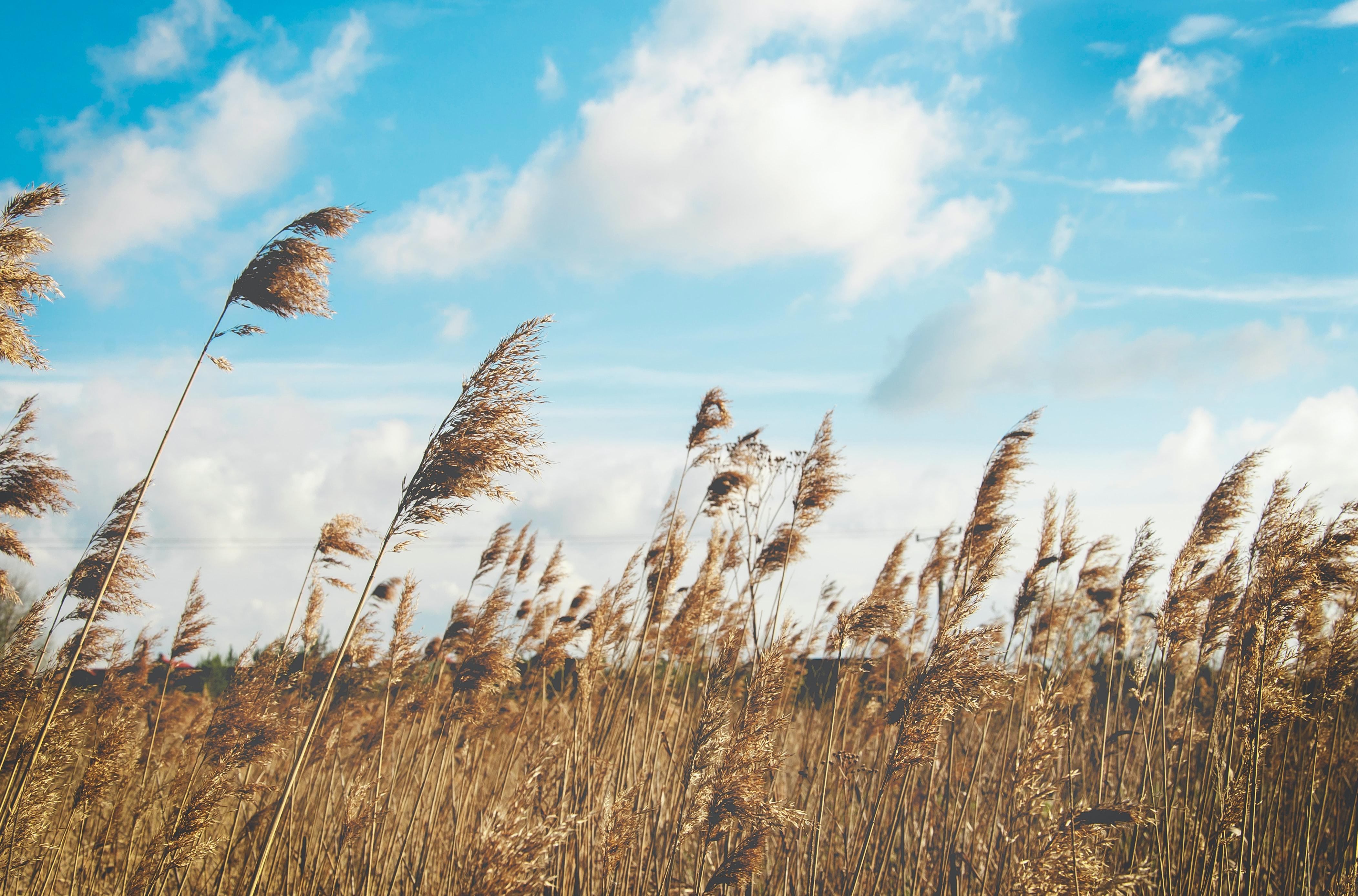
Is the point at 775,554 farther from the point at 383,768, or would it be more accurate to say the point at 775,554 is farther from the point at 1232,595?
the point at 383,768

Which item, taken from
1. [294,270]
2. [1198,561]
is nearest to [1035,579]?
[1198,561]

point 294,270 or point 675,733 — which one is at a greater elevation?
point 294,270

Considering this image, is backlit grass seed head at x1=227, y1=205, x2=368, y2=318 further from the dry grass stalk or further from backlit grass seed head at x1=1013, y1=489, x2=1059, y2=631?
backlit grass seed head at x1=1013, y1=489, x2=1059, y2=631

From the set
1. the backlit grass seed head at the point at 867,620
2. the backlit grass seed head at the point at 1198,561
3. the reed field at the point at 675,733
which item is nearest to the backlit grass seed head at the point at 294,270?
the reed field at the point at 675,733

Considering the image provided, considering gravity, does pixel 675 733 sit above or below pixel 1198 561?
below

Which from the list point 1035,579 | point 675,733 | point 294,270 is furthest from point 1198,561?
point 294,270

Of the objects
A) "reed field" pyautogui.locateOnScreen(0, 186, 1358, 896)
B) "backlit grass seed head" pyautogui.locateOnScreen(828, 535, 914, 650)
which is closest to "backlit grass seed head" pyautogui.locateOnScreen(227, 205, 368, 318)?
"reed field" pyautogui.locateOnScreen(0, 186, 1358, 896)

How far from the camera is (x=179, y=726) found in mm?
5992

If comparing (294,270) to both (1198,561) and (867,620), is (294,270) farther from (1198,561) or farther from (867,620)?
(1198,561)

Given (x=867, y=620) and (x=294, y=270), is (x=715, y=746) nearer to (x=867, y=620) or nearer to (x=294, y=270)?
(x=867, y=620)

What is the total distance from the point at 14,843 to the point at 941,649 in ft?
14.6

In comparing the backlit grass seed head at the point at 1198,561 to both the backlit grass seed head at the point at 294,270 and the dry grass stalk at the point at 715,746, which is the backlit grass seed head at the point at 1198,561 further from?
the backlit grass seed head at the point at 294,270

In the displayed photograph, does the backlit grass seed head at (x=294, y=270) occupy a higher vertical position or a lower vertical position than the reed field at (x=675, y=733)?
higher

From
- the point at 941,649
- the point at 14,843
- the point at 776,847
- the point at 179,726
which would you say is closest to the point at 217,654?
the point at 179,726
